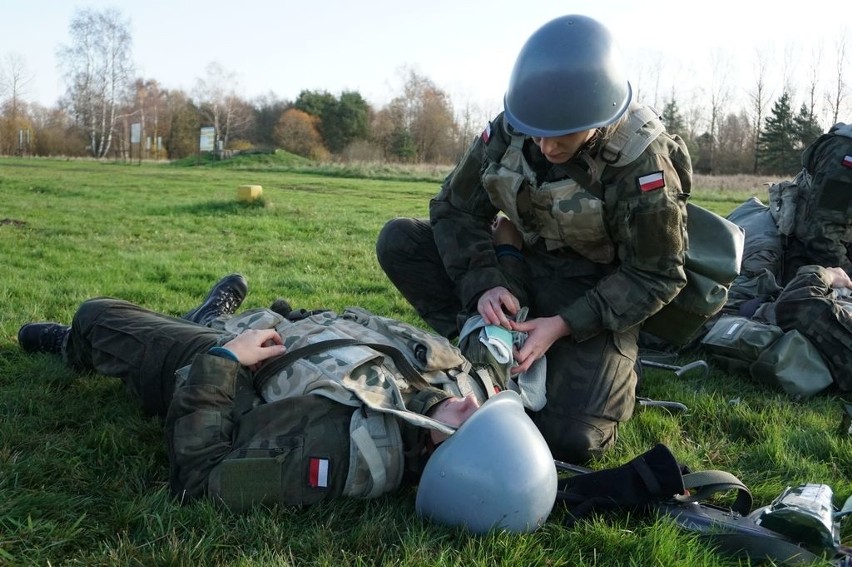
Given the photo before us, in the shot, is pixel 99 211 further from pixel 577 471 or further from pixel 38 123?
pixel 38 123

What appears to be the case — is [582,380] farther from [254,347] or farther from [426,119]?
[426,119]

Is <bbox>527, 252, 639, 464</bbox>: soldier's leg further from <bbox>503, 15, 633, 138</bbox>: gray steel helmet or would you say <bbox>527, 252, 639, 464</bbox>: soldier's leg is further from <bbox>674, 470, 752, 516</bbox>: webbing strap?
<bbox>503, 15, 633, 138</bbox>: gray steel helmet

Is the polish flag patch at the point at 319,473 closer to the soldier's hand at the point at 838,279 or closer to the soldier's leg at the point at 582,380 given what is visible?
the soldier's leg at the point at 582,380

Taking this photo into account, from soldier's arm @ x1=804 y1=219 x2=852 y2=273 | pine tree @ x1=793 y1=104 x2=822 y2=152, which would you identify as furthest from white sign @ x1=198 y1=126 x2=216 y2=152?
soldier's arm @ x1=804 y1=219 x2=852 y2=273

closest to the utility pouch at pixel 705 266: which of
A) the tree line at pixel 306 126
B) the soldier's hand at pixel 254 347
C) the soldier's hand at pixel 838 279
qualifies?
the soldier's hand at pixel 838 279

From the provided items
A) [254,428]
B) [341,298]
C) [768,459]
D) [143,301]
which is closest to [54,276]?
[143,301]

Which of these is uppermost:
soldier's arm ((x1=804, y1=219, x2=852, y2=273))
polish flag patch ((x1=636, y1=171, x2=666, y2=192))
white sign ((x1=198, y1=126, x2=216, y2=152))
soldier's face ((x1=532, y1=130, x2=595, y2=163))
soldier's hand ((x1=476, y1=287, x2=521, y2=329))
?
white sign ((x1=198, y1=126, x2=216, y2=152))

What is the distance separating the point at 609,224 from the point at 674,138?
630 mm

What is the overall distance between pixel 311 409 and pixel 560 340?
166 centimetres

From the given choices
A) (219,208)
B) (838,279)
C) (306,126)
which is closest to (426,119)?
(306,126)

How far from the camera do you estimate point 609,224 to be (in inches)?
154

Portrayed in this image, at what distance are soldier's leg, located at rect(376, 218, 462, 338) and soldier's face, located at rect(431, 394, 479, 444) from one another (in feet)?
5.98

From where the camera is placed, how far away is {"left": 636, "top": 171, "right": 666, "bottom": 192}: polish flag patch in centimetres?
365

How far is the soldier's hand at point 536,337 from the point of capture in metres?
3.73
